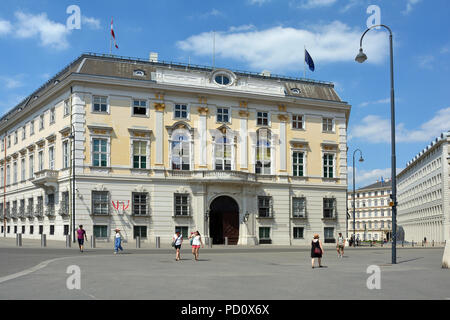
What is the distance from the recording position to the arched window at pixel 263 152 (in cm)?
5344

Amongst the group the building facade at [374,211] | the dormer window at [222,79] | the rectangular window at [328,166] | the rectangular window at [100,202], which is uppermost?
the dormer window at [222,79]

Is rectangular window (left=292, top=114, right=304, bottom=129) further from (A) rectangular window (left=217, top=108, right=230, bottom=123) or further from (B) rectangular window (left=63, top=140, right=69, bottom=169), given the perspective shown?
(B) rectangular window (left=63, top=140, right=69, bottom=169)

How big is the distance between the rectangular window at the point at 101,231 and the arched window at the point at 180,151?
8.06 m

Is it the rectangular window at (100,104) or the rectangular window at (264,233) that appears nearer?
the rectangular window at (100,104)

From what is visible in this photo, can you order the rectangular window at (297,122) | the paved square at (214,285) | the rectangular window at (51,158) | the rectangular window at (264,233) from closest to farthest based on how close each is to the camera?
the paved square at (214,285) → the rectangular window at (51,158) → the rectangular window at (264,233) → the rectangular window at (297,122)

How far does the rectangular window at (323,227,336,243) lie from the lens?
55825 millimetres

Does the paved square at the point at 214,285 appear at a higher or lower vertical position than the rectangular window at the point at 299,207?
lower

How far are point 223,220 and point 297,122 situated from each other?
492 inches

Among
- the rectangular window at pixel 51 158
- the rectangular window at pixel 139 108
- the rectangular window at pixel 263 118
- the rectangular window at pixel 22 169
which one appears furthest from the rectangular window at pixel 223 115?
the rectangular window at pixel 22 169

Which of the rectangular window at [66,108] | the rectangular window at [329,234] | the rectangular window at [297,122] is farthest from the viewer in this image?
the rectangular window at [329,234]

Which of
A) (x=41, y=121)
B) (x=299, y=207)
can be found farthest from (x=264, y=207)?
(x=41, y=121)

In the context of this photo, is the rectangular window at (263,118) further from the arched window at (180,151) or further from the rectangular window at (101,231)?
the rectangular window at (101,231)

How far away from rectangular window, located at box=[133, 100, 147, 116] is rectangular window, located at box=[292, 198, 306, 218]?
16780mm
